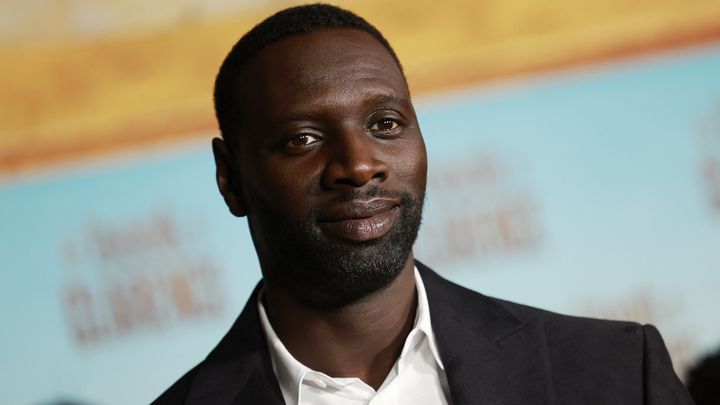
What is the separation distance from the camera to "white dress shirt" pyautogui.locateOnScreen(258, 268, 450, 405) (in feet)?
5.35

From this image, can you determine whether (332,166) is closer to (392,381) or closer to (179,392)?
(392,381)

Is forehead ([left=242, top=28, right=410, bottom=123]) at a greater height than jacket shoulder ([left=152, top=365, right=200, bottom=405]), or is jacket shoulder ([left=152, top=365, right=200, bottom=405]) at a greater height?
forehead ([left=242, top=28, right=410, bottom=123])

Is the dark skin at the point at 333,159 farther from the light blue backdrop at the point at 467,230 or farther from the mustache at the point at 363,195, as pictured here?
the light blue backdrop at the point at 467,230

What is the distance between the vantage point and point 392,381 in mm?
1635

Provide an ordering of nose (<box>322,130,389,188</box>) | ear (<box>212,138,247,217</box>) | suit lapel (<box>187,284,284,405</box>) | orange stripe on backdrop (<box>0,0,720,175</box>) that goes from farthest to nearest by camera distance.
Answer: orange stripe on backdrop (<box>0,0,720,175</box>)
ear (<box>212,138,247,217</box>)
suit lapel (<box>187,284,284,405</box>)
nose (<box>322,130,389,188</box>)

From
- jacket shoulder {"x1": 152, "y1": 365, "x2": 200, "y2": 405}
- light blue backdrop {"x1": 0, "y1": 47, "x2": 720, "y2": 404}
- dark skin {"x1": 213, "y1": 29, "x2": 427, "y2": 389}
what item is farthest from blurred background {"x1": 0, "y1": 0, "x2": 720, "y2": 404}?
dark skin {"x1": 213, "y1": 29, "x2": 427, "y2": 389}

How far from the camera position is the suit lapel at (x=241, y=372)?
1.69m

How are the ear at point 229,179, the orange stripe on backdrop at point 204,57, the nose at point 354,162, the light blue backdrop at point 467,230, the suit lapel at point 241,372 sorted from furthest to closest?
the orange stripe on backdrop at point 204,57 → the light blue backdrop at point 467,230 → the ear at point 229,179 → the suit lapel at point 241,372 → the nose at point 354,162

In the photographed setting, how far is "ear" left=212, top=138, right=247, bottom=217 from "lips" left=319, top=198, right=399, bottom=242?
0.25 meters

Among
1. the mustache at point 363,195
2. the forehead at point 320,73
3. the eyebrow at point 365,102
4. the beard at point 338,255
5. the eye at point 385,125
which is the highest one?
the forehead at point 320,73

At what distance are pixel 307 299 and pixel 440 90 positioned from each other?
5.07ft

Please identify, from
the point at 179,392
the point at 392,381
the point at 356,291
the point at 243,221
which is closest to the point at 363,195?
the point at 356,291

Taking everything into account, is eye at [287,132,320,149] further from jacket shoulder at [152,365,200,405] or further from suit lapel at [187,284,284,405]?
jacket shoulder at [152,365,200,405]

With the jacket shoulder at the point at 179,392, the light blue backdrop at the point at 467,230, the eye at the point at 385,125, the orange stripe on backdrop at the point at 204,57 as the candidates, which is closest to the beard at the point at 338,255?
the eye at the point at 385,125
